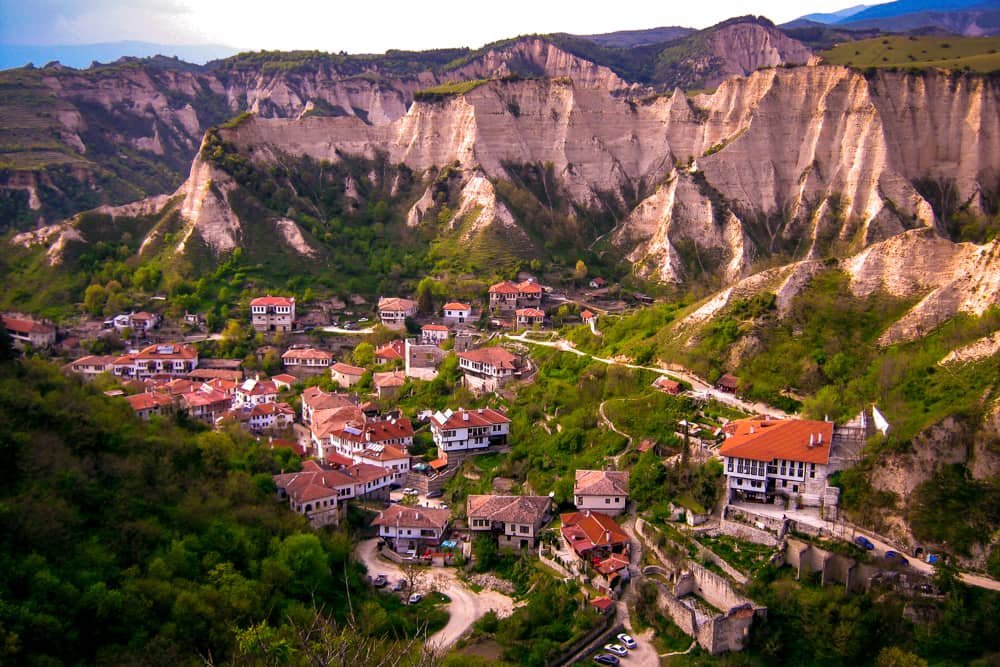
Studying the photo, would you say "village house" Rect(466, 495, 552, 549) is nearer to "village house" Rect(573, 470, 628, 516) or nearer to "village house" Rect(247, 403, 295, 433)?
"village house" Rect(573, 470, 628, 516)

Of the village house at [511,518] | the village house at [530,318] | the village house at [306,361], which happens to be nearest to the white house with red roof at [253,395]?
the village house at [306,361]

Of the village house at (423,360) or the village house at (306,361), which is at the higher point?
the village house at (423,360)

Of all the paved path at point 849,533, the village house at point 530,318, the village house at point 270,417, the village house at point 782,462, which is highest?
the village house at point 782,462

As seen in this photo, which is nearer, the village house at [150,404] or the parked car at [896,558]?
the parked car at [896,558]

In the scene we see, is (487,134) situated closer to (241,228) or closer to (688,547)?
(241,228)

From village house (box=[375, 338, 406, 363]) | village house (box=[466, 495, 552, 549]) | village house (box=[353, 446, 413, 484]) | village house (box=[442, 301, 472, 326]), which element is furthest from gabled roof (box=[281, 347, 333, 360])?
village house (box=[466, 495, 552, 549])

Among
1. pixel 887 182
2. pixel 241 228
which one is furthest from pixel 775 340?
pixel 241 228

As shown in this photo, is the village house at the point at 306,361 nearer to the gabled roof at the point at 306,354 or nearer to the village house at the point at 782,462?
the gabled roof at the point at 306,354

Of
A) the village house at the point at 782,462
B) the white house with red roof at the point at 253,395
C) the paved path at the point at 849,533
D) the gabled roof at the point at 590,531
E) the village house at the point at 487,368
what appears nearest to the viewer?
the paved path at the point at 849,533
